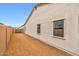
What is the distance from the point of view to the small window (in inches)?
202

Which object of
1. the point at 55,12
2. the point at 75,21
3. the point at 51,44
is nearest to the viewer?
the point at 75,21

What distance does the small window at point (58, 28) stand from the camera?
513 cm

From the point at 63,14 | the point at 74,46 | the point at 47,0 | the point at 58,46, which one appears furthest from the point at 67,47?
the point at 47,0

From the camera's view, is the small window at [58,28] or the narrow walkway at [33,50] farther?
the small window at [58,28]

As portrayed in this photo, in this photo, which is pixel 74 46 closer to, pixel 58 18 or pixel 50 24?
pixel 58 18

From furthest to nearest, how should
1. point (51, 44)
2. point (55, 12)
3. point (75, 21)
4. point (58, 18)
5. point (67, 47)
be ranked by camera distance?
point (51, 44)
point (55, 12)
point (58, 18)
point (67, 47)
point (75, 21)

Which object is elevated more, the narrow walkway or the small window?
the small window

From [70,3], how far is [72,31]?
0.90 m

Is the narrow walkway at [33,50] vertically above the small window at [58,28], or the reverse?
the small window at [58,28]

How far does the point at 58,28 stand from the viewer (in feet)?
18.0

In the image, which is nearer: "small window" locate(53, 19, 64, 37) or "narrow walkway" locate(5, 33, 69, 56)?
"narrow walkway" locate(5, 33, 69, 56)

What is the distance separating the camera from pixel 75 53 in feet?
13.9

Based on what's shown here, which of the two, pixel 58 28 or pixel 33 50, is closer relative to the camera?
pixel 33 50

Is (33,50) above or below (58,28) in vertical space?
below
